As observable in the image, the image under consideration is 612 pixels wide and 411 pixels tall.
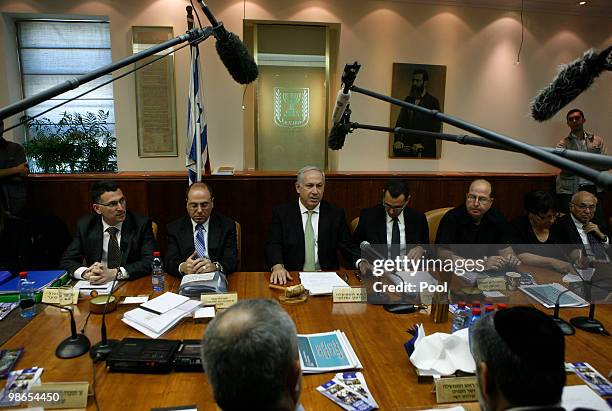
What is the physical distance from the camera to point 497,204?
429 centimetres

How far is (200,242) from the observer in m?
2.62

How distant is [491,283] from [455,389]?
2.81 feet

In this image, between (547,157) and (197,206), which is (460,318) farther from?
(197,206)

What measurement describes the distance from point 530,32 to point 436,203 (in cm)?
270

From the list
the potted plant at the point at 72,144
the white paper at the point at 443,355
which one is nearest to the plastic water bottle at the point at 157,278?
the white paper at the point at 443,355

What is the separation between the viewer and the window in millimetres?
4734

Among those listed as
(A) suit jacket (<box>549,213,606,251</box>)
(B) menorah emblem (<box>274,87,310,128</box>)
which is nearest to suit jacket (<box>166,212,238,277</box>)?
(A) suit jacket (<box>549,213,606,251</box>)

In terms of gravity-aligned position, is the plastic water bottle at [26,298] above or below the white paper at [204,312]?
above

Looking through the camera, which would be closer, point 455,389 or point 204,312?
point 455,389

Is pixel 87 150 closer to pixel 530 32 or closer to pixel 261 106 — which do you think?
pixel 261 106

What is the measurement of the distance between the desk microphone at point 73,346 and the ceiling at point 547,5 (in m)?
4.73

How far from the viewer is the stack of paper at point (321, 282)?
2.03 m

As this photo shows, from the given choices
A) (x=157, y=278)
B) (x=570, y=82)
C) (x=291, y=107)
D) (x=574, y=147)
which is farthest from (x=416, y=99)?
(x=570, y=82)

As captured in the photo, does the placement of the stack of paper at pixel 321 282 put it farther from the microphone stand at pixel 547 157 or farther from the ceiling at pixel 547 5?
the ceiling at pixel 547 5
